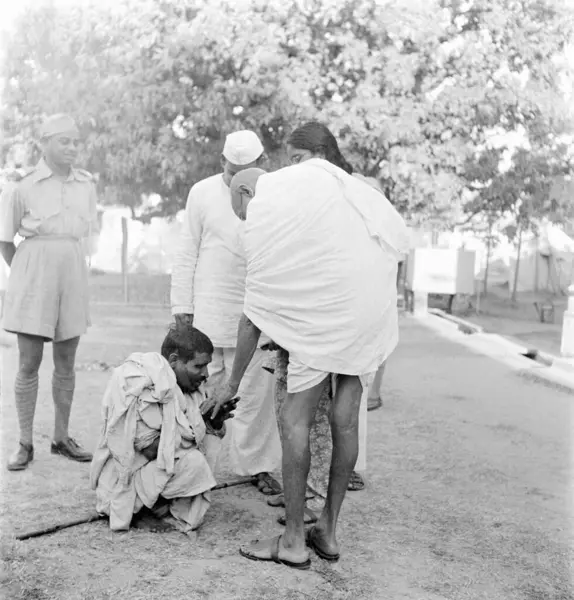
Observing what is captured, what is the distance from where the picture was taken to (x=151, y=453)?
384cm

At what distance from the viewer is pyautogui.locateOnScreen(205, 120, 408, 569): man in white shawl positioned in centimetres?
339

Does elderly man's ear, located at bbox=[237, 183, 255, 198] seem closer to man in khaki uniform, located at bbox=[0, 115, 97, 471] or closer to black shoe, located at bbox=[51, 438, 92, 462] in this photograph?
man in khaki uniform, located at bbox=[0, 115, 97, 471]

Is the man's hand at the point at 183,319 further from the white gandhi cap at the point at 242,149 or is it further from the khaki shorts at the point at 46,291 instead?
the white gandhi cap at the point at 242,149

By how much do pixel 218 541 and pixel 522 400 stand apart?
15.6 feet

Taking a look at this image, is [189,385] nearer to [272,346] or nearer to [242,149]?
[272,346]

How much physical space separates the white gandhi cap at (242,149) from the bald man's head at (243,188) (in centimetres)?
32

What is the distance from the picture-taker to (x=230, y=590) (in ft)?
10.6

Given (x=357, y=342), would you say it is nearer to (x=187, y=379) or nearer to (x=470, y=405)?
(x=187, y=379)

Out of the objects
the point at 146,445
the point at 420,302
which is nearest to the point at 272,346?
the point at 146,445

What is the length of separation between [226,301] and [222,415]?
2.60 feet

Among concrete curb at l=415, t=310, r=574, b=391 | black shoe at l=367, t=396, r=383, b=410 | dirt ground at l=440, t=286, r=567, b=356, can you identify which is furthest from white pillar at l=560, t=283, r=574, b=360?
black shoe at l=367, t=396, r=383, b=410

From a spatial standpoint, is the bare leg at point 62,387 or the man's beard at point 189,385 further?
the bare leg at point 62,387

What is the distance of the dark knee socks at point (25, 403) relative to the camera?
16.0ft

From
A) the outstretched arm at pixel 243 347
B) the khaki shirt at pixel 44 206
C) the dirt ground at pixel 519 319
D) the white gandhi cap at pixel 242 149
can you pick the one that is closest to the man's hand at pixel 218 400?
the outstretched arm at pixel 243 347
